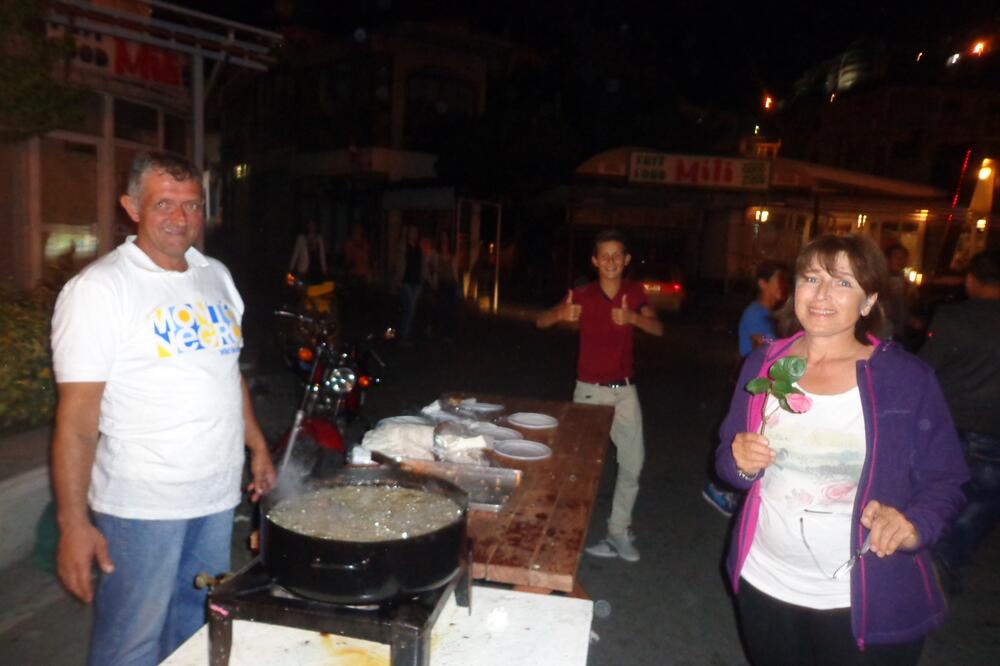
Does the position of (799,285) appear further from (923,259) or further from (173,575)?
(923,259)

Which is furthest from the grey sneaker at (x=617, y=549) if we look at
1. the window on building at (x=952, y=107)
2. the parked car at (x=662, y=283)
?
the window on building at (x=952, y=107)

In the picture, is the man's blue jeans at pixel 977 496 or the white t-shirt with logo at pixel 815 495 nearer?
the white t-shirt with logo at pixel 815 495

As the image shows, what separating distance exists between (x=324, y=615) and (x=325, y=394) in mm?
4209

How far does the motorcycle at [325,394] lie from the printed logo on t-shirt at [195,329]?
149 centimetres

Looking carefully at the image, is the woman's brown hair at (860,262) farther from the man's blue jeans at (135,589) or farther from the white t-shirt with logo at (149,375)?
the man's blue jeans at (135,589)

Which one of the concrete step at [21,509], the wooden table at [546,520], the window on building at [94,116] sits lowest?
the concrete step at [21,509]

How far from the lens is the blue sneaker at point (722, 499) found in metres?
5.87

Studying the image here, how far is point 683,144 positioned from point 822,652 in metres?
31.1

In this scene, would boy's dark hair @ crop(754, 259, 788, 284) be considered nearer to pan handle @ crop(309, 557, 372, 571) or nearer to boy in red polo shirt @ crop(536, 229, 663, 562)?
boy in red polo shirt @ crop(536, 229, 663, 562)

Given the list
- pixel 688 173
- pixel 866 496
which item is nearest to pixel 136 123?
pixel 866 496

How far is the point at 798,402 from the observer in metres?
2.29

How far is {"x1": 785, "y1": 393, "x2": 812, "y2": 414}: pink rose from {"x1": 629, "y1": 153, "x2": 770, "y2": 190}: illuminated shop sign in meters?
16.6

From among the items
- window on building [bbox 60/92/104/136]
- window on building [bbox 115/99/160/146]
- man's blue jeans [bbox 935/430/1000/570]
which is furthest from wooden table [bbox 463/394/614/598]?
window on building [bbox 115/99/160/146]

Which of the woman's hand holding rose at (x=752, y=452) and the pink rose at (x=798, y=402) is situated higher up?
the pink rose at (x=798, y=402)
